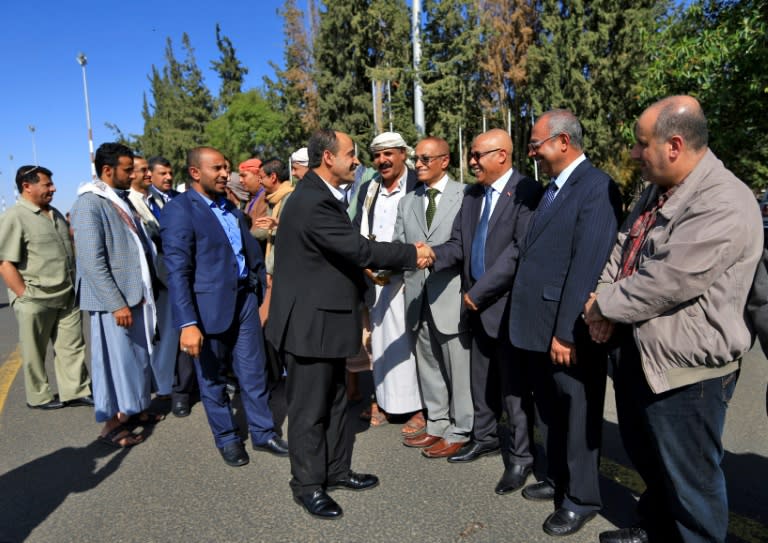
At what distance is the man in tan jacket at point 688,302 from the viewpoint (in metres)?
2.09

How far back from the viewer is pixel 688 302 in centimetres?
219

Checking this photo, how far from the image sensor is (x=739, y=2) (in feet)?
Result: 27.0

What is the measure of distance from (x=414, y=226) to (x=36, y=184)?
3568 millimetres

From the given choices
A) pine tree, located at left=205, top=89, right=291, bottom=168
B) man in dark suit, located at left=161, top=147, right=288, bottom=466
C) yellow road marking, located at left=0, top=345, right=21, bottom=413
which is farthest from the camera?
pine tree, located at left=205, top=89, right=291, bottom=168

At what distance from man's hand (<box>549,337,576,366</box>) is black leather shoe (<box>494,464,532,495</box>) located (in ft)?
2.91

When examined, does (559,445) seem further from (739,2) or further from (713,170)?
(739,2)

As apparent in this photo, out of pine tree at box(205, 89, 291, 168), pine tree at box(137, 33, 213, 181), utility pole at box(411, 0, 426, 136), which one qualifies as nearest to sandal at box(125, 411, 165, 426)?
utility pole at box(411, 0, 426, 136)

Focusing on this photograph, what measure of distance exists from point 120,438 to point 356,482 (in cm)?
193

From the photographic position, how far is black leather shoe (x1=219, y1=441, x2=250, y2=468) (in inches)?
145

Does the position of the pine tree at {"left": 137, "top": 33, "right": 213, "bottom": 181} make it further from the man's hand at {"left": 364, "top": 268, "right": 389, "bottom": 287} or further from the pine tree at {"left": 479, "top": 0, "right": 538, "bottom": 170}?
the man's hand at {"left": 364, "top": 268, "right": 389, "bottom": 287}

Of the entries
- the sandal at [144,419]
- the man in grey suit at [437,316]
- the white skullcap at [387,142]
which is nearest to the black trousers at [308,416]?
the man in grey suit at [437,316]

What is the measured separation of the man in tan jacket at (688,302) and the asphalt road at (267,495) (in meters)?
0.68

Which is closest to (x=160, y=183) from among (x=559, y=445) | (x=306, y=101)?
(x=559, y=445)

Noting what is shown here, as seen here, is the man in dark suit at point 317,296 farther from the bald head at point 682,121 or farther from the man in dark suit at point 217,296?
the bald head at point 682,121
